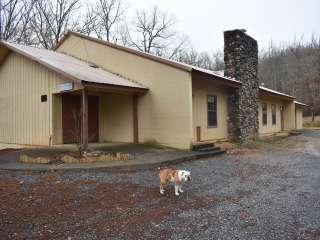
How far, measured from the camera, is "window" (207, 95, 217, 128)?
1363 cm

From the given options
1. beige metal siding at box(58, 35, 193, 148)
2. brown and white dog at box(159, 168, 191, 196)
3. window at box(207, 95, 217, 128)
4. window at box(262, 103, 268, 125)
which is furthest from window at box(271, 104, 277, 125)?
brown and white dog at box(159, 168, 191, 196)

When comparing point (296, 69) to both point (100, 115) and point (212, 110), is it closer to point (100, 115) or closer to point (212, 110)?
point (212, 110)

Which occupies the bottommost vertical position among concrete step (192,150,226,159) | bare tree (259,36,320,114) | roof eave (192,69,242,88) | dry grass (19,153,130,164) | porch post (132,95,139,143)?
concrete step (192,150,226,159)

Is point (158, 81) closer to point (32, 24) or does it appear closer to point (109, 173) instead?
point (109, 173)

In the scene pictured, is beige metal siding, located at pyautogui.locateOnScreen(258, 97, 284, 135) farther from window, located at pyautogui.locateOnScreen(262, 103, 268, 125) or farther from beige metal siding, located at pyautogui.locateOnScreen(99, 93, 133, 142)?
beige metal siding, located at pyautogui.locateOnScreen(99, 93, 133, 142)

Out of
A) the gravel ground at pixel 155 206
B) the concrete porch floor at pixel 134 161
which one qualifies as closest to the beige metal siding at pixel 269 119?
the concrete porch floor at pixel 134 161

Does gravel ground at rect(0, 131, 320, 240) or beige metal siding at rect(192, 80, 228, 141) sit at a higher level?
beige metal siding at rect(192, 80, 228, 141)

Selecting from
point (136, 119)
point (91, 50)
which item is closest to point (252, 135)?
point (136, 119)

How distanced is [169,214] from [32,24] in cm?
2619

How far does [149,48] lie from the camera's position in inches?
1441

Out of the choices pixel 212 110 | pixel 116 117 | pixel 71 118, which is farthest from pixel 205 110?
pixel 71 118

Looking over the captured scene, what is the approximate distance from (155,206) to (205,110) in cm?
857

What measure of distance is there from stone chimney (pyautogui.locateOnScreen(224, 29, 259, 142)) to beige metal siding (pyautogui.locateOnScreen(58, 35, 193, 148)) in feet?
13.7

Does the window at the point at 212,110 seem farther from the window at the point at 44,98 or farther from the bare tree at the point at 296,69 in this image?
the bare tree at the point at 296,69
